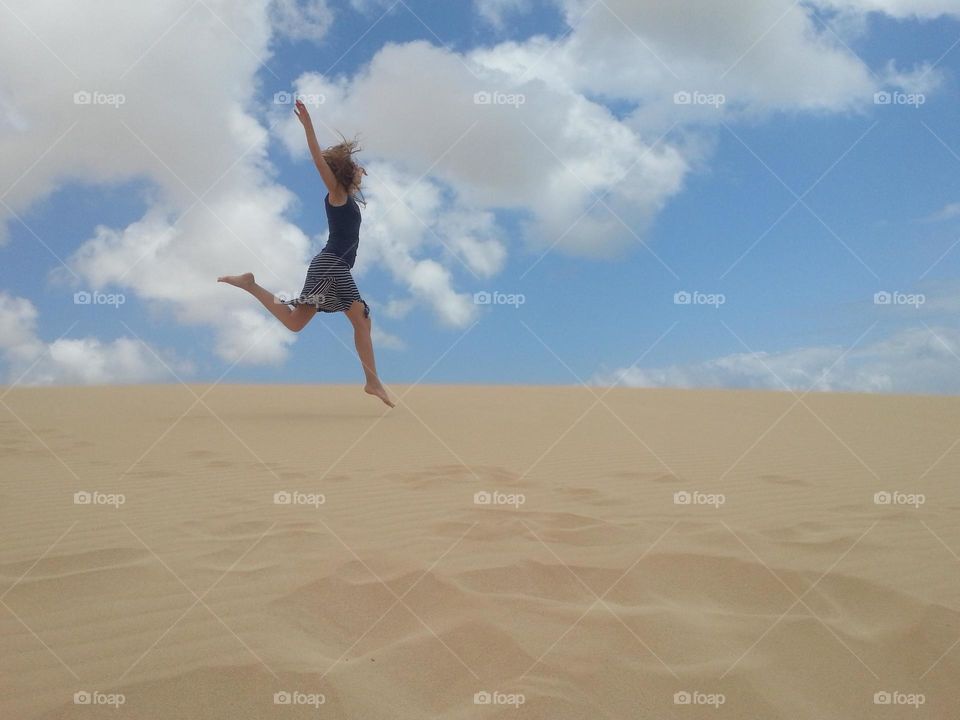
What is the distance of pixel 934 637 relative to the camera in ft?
8.18

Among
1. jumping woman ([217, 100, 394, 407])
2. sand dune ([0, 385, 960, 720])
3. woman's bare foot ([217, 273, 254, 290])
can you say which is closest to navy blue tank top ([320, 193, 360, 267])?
jumping woman ([217, 100, 394, 407])

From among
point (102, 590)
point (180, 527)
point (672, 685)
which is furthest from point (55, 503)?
point (672, 685)

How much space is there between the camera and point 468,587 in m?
→ 2.67

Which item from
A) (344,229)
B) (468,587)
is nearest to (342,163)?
(344,229)

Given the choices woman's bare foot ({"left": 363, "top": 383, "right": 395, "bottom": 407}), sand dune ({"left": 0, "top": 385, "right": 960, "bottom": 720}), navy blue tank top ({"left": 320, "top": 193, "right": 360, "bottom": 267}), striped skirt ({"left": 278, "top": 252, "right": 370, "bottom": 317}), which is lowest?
sand dune ({"left": 0, "top": 385, "right": 960, "bottom": 720})

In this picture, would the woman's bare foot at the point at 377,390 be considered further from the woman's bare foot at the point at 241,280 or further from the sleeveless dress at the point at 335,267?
the woman's bare foot at the point at 241,280

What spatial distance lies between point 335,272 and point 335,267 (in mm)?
56

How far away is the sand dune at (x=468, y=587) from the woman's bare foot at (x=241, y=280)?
2.48 meters

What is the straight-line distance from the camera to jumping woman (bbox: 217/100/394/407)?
742 cm

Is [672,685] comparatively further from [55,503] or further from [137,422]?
[137,422]

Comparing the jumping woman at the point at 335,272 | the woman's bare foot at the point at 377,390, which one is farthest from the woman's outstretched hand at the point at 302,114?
the woman's bare foot at the point at 377,390

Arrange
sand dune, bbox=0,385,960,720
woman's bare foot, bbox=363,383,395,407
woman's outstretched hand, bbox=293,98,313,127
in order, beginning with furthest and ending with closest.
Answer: woman's bare foot, bbox=363,383,395,407 → woman's outstretched hand, bbox=293,98,313,127 → sand dune, bbox=0,385,960,720

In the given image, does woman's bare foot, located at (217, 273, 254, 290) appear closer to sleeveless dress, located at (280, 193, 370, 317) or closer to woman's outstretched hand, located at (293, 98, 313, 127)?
sleeveless dress, located at (280, 193, 370, 317)

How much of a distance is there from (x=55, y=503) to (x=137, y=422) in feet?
12.1
